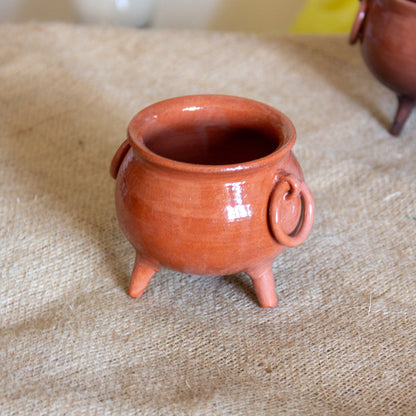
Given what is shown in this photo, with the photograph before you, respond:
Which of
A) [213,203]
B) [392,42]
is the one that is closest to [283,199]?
[213,203]

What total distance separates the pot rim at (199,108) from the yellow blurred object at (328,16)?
935mm

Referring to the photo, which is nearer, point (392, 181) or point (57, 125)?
point (392, 181)

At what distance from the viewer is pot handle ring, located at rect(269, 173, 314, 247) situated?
670 mm

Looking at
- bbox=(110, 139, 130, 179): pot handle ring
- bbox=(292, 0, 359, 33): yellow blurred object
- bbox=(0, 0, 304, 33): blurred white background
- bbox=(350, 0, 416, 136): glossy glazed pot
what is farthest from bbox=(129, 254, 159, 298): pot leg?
bbox=(0, 0, 304, 33): blurred white background

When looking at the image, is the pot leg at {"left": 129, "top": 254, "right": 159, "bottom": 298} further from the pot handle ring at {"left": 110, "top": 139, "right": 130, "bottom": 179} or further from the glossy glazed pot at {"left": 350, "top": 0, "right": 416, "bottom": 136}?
the glossy glazed pot at {"left": 350, "top": 0, "right": 416, "bottom": 136}

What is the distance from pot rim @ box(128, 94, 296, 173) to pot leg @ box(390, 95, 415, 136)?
47 centimetres

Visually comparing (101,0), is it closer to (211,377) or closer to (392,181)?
(392,181)

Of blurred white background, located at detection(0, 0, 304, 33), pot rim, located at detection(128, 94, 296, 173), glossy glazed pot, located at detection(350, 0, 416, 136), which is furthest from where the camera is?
blurred white background, located at detection(0, 0, 304, 33)

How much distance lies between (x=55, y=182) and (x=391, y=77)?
24.3 inches

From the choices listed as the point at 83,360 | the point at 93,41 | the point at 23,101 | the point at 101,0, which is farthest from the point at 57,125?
the point at 101,0

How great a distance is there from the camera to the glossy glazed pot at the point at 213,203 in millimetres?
657

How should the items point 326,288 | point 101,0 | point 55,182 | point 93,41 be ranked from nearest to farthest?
1. point 326,288
2. point 55,182
3. point 93,41
4. point 101,0

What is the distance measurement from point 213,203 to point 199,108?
17 cm

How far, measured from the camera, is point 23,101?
3.93 ft
